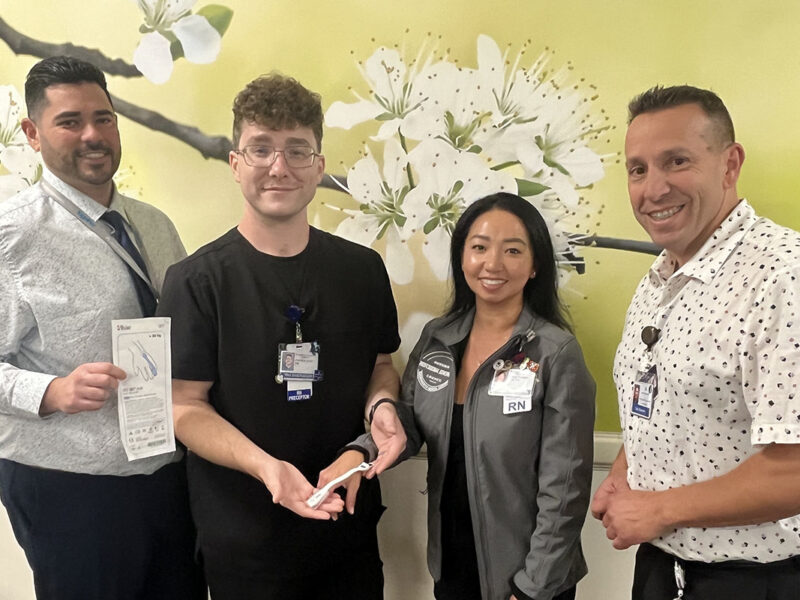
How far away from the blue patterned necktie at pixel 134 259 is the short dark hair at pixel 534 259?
89cm

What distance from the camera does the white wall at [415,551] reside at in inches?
74.0

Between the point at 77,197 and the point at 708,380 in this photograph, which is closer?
the point at 708,380

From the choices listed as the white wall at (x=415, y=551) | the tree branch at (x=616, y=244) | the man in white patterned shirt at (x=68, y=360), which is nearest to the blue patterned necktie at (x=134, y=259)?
the man in white patterned shirt at (x=68, y=360)

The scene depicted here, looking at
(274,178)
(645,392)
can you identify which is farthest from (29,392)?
(645,392)

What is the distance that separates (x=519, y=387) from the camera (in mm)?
1509

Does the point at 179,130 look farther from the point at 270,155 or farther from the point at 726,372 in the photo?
the point at 726,372

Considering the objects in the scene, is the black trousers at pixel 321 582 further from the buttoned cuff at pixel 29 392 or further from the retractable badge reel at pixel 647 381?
the retractable badge reel at pixel 647 381

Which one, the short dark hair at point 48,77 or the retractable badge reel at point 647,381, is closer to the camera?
the retractable badge reel at point 647,381

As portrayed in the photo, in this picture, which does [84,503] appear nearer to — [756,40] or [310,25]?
[310,25]

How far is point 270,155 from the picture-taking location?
4.81ft

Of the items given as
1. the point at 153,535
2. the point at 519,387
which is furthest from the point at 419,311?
the point at 153,535

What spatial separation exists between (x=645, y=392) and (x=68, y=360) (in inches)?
59.6

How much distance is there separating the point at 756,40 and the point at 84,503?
91.5 inches

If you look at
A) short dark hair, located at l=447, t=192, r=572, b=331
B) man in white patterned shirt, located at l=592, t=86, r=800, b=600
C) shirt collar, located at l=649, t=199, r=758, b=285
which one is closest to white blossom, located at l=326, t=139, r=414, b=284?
short dark hair, located at l=447, t=192, r=572, b=331
